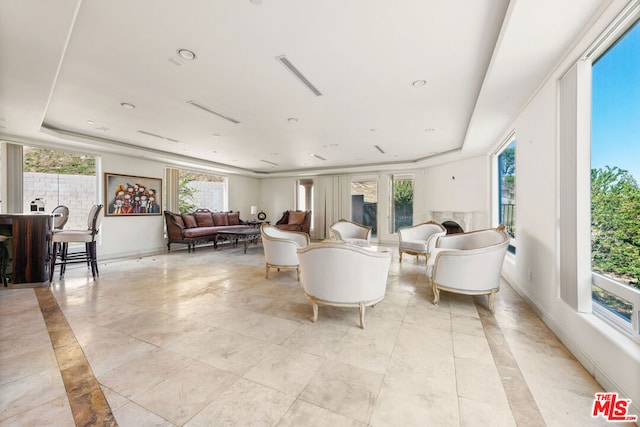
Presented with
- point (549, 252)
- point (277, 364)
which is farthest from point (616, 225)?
point (277, 364)

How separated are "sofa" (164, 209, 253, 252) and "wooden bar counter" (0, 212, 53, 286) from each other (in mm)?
2786

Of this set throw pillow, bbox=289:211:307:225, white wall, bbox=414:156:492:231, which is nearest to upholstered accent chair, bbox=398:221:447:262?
white wall, bbox=414:156:492:231

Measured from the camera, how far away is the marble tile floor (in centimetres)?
135

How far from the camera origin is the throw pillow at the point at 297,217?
810 cm

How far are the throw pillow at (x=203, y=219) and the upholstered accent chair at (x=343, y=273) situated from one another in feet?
19.2

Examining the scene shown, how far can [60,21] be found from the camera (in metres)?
1.79

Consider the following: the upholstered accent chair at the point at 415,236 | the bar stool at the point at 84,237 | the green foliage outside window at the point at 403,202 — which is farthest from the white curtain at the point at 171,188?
the green foliage outside window at the point at 403,202

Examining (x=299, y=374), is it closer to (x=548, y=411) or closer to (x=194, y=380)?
(x=194, y=380)

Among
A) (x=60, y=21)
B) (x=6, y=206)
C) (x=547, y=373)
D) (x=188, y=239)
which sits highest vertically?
(x=60, y=21)

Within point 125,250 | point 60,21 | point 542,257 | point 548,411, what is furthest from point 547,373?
point 125,250

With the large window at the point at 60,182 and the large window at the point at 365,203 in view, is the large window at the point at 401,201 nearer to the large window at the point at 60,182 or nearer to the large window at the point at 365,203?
the large window at the point at 365,203

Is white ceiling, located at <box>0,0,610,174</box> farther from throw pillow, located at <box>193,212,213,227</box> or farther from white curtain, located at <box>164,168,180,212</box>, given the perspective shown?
throw pillow, located at <box>193,212,213,227</box>

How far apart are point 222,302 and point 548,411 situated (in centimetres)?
298

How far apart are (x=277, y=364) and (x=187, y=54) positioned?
288cm
